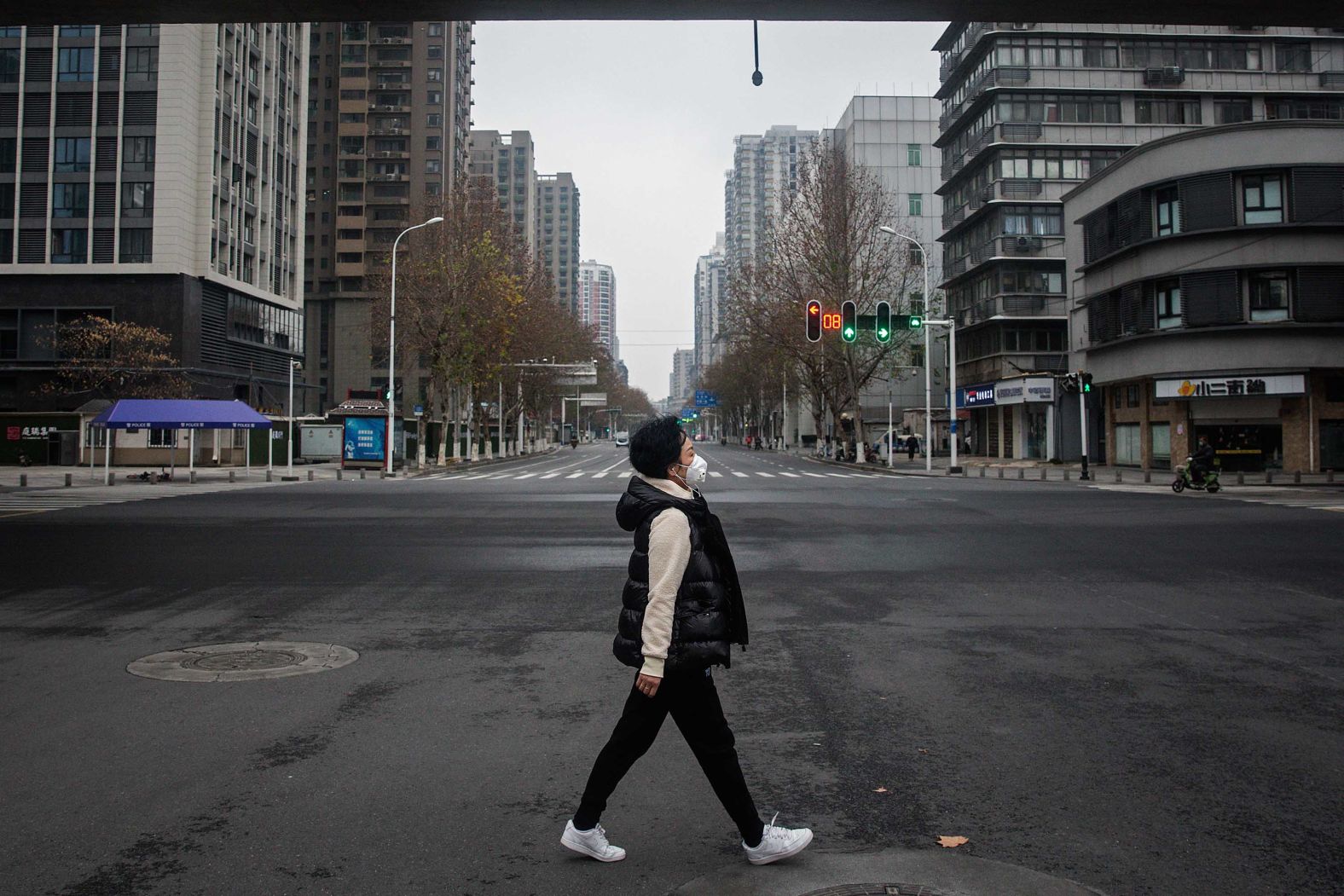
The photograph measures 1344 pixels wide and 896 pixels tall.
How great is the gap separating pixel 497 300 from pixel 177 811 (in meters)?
45.5

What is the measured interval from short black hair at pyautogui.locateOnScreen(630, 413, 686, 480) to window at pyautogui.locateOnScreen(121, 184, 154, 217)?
2393 inches

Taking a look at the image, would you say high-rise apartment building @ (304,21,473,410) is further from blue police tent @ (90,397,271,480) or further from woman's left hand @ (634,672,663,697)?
woman's left hand @ (634,672,663,697)

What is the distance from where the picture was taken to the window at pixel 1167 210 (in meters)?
38.2

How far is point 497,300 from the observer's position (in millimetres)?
48406

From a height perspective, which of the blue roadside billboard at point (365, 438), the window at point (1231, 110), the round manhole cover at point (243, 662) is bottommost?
the round manhole cover at point (243, 662)

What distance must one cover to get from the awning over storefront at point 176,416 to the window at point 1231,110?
55.3 m

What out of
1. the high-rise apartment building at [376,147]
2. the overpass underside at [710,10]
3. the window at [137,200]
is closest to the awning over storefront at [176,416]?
the overpass underside at [710,10]

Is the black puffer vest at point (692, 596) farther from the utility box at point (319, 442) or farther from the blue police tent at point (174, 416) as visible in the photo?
the utility box at point (319, 442)

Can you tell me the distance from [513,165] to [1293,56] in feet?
461

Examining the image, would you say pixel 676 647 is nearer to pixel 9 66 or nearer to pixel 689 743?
pixel 689 743

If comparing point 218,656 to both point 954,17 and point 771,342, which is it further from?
point 771,342

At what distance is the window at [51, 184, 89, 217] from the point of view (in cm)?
5578

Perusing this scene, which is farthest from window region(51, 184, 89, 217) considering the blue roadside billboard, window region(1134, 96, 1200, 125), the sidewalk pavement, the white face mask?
the white face mask

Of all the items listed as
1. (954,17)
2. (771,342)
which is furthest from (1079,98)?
(954,17)
